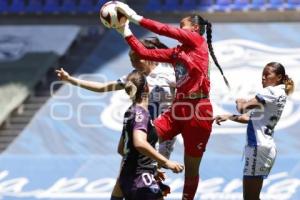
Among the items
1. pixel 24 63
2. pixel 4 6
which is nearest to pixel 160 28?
pixel 24 63

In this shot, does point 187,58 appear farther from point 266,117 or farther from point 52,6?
point 52,6

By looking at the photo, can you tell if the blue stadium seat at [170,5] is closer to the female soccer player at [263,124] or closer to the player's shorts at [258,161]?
the female soccer player at [263,124]

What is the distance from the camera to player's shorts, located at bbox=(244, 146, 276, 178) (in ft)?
27.0

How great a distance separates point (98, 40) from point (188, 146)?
Answer: 31.8 feet

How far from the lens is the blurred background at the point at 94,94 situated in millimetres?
12578

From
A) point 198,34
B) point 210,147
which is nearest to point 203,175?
point 210,147

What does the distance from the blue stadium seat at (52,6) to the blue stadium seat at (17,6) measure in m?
0.55

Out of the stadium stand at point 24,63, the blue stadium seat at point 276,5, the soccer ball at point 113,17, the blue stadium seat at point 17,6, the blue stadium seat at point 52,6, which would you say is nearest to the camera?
the soccer ball at point 113,17

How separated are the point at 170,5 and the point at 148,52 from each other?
10.5 meters

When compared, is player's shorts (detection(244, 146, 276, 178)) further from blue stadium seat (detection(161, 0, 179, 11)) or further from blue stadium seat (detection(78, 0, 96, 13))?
blue stadium seat (detection(78, 0, 96, 13))

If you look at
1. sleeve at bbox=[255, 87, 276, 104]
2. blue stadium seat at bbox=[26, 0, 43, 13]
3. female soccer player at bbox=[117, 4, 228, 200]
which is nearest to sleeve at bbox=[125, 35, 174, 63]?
female soccer player at bbox=[117, 4, 228, 200]

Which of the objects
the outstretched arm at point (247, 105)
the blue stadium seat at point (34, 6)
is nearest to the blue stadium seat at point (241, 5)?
the blue stadium seat at point (34, 6)

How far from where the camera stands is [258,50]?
52.5 ft

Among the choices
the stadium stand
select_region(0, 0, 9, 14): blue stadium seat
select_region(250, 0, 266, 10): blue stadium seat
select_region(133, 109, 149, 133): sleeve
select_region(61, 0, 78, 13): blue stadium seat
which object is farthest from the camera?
select_region(0, 0, 9, 14): blue stadium seat
